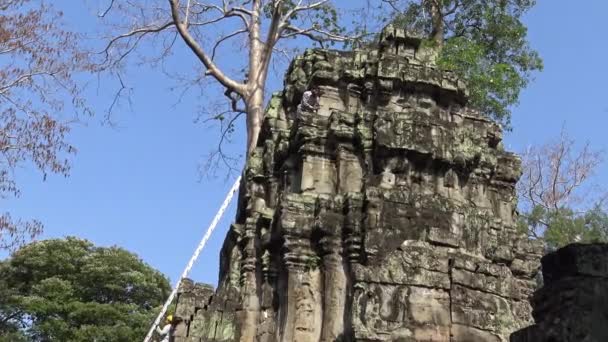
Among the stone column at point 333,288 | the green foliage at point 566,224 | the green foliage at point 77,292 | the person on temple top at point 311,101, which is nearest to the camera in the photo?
the stone column at point 333,288

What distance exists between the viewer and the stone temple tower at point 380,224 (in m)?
6.98

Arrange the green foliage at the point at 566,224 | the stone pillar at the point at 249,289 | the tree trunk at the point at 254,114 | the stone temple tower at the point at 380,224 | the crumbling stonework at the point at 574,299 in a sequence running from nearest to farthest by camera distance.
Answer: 1. the crumbling stonework at the point at 574,299
2. the stone temple tower at the point at 380,224
3. the stone pillar at the point at 249,289
4. the tree trunk at the point at 254,114
5. the green foliage at the point at 566,224

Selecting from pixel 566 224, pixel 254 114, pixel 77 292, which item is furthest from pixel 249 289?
pixel 77 292

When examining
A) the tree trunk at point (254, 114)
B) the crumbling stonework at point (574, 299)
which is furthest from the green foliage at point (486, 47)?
the crumbling stonework at point (574, 299)

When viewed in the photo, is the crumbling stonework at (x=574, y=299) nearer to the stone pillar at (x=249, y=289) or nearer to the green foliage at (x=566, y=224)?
the stone pillar at (x=249, y=289)

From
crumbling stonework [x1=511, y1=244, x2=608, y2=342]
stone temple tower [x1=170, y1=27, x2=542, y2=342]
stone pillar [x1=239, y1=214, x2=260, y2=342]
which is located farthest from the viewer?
stone pillar [x1=239, y1=214, x2=260, y2=342]

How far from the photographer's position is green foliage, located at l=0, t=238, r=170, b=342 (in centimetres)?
2142

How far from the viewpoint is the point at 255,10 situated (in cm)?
1795

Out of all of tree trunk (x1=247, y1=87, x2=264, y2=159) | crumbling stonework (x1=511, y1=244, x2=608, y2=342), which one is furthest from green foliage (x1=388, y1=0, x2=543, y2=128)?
crumbling stonework (x1=511, y1=244, x2=608, y2=342)

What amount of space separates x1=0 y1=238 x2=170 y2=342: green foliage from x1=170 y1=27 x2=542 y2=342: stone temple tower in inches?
502

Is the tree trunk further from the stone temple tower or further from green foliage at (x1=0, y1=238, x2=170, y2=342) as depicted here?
green foliage at (x1=0, y1=238, x2=170, y2=342)

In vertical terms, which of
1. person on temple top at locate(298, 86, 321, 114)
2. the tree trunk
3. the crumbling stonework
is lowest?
the crumbling stonework

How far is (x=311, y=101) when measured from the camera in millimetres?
9023

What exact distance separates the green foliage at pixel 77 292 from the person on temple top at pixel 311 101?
14.5m
